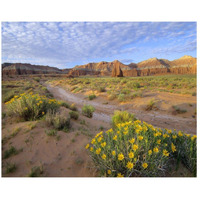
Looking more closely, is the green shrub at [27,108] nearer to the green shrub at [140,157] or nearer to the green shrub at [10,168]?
the green shrub at [10,168]

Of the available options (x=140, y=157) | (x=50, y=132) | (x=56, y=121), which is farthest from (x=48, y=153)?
(x=140, y=157)

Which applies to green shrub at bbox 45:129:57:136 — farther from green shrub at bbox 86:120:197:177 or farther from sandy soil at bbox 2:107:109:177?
green shrub at bbox 86:120:197:177

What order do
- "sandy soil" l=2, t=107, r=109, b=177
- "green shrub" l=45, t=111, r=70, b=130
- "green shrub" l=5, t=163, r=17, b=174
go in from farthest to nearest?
1. "green shrub" l=45, t=111, r=70, b=130
2. "sandy soil" l=2, t=107, r=109, b=177
3. "green shrub" l=5, t=163, r=17, b=174

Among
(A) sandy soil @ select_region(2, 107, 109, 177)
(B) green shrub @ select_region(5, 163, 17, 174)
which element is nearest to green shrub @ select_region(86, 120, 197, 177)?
(A) sandy soil @ select_region(2, 107, 109, 177)

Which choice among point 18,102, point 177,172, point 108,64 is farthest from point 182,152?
point 108,64

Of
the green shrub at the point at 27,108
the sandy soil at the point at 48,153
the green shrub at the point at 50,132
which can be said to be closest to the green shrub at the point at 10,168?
the sandy soil at the point at 48,153

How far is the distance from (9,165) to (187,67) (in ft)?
200

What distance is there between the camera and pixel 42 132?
3.11m

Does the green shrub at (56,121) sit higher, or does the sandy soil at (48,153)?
the green shrub at (56,121)

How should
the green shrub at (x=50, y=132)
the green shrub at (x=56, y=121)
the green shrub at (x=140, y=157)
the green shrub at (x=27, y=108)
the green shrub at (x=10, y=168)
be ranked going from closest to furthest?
the green shrub at (x=140, y=157) → the green shrub at (x=10, y=168) → the green shrub at (x=50, y=132) → the green shrub at (x=56, y=121) → the green shrub at (x=27, y=108)

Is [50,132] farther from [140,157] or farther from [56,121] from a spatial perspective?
[140,157]

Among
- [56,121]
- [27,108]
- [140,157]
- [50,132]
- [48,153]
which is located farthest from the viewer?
[27,108]

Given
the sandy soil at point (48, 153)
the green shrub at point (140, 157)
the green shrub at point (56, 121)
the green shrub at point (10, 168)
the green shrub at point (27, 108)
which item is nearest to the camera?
the green shrub at point (140, 157)

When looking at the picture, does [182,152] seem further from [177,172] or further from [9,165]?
[9,165]
